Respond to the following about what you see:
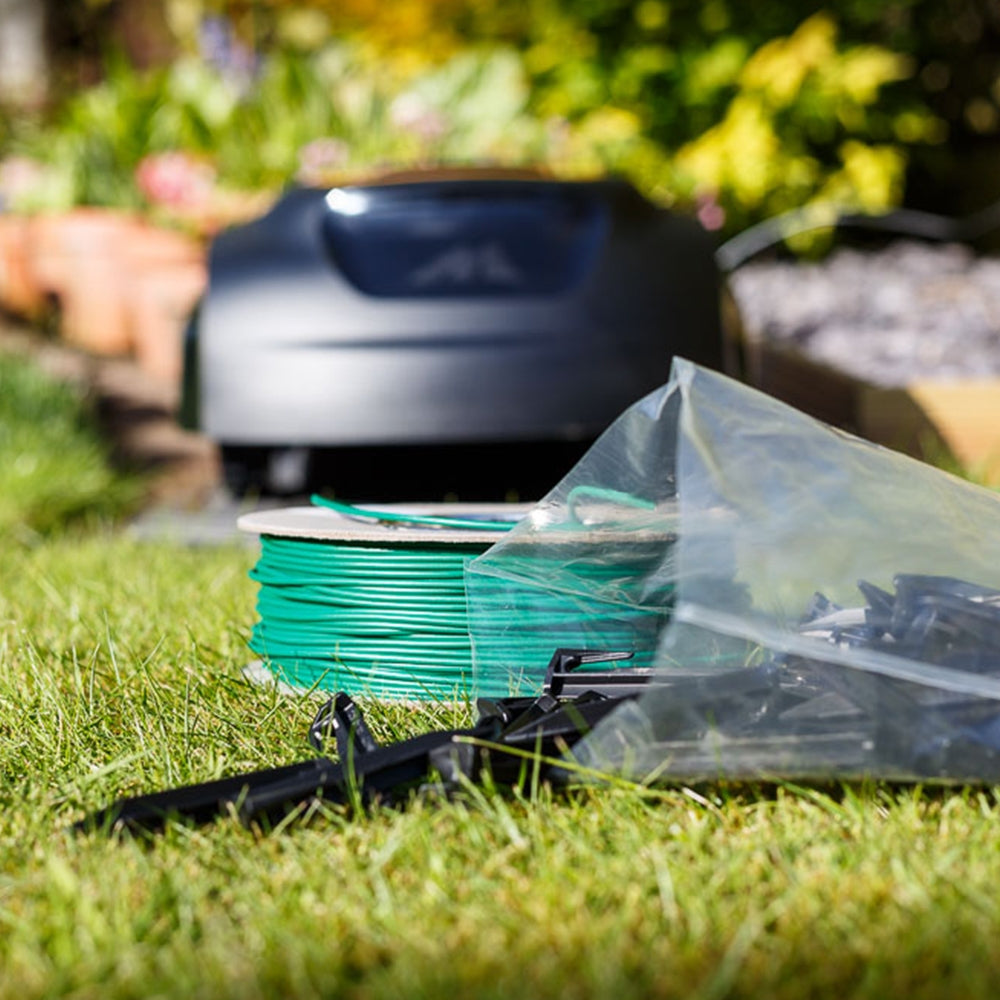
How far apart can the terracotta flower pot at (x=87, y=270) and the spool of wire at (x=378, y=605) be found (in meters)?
3.53

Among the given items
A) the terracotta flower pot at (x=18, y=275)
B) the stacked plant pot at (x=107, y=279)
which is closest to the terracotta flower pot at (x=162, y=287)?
the stacked plant pot at (x=107, y=279)

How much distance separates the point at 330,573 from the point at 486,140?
3.97m

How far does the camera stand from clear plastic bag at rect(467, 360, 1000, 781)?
127cm

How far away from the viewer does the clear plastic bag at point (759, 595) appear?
1272mm

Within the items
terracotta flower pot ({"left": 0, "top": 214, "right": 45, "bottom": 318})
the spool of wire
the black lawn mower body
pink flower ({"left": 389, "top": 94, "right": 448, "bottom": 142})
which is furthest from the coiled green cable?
terracotta flower pot ({"left": 0, "top": 214, "right": 45, "bottom": 318})

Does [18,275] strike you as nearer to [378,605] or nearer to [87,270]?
[87,270]

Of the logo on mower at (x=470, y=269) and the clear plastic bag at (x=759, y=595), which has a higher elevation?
the logo on mower at (x=470, y=269)

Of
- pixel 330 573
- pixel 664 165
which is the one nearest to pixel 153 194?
pixel 664 165

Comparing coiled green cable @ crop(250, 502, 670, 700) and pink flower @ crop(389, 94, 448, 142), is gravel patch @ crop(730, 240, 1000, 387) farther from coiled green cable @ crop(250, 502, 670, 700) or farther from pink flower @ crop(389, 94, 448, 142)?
coiled green cable @ crop(250, 502, 670, 700)

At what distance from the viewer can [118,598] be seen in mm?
2330

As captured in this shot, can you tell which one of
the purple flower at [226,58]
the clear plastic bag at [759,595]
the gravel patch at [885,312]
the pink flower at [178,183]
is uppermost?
the purple flower at [226,58]

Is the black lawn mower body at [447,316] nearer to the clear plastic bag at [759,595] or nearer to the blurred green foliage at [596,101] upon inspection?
the clear plastic bag at [759,595]

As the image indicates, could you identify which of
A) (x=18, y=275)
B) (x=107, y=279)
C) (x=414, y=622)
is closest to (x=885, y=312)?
(x=107, y=279)

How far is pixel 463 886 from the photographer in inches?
44.8
